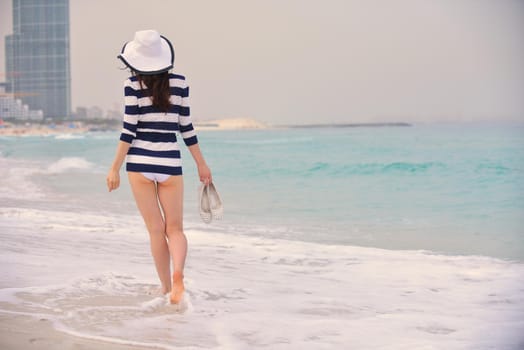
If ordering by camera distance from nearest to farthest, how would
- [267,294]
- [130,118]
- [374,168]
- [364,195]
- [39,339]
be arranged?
[39,339]
[130,118]
[267,294]
[364,195]
[374,168]

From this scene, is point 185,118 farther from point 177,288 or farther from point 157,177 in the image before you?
point 177,288

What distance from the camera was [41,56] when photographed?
19734 millimetres

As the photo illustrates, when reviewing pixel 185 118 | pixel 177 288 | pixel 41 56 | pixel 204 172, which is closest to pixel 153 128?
pixel 185 118

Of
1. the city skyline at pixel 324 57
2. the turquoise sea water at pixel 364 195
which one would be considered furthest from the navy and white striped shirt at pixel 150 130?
the city skyline at pixel 324 57

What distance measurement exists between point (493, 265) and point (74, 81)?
21.4 metres

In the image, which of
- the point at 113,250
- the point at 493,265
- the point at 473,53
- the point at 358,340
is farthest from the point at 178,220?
the point at 473,53

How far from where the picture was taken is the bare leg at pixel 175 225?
213cm

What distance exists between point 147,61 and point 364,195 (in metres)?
6.14

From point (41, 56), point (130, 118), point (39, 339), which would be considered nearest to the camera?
point (39, 339)

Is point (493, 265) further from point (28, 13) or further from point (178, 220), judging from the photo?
point (28, 13)

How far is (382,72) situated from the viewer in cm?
2261

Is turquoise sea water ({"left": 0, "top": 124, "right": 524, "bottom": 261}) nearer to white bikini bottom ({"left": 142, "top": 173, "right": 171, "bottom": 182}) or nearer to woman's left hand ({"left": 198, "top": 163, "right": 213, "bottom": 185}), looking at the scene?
woman's left hand ({"left": 198, "top": 163, "right": 213, "bottom": 185})

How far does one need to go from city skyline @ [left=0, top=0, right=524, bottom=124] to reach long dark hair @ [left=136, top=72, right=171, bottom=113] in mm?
11820

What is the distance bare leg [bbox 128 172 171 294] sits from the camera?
7.04 ft
